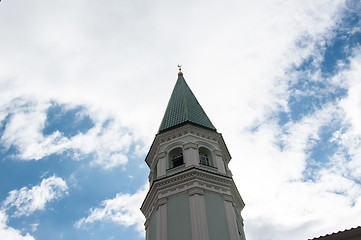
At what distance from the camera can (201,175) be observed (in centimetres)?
2102

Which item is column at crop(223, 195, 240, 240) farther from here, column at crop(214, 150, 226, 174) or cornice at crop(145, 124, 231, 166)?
cornice at crop(145, 124, 231, 166)

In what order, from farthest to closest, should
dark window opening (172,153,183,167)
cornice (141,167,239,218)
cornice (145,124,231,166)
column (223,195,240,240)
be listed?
cornice (145,124,231,166)
dark window opening (172,153,183,167)
cornice (141,167,239,218)
column (223,195,240,240)

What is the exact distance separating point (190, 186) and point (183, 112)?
8.01 m

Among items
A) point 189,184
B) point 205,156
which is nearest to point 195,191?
point 189,184

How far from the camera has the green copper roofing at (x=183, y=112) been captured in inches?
1034

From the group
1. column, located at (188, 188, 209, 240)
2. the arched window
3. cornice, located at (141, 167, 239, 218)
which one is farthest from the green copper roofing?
column, located at (188, 188, 209, 240)

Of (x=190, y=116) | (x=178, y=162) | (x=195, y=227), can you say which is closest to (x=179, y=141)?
(x=178, y=162)

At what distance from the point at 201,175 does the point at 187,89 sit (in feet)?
42.4

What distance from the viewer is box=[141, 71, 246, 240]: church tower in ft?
61.8

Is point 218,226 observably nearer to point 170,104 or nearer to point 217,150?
point 217,150

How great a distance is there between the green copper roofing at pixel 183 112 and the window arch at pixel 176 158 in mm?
2231

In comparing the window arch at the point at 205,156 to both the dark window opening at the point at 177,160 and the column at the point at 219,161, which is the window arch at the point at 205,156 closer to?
the column at the point at 219,161

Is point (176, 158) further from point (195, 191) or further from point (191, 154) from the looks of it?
point (195, 191)

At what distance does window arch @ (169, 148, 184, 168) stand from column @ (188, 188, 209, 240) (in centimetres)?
362
